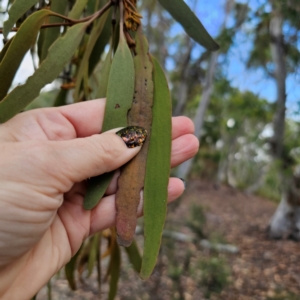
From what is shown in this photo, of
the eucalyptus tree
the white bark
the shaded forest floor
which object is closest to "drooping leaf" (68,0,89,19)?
the shaded forest floor

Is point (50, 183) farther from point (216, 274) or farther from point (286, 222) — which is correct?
point (286, 222)

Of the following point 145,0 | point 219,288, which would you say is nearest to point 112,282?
point 219,288

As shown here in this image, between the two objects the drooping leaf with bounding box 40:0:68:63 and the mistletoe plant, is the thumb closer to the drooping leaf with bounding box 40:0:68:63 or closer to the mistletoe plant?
the mistletoe plant

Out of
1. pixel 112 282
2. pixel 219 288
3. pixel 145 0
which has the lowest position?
pixel 219 288

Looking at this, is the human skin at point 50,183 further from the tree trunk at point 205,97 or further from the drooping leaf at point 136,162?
the tree trunk at point 205,97

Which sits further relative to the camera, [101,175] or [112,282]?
[112,282]

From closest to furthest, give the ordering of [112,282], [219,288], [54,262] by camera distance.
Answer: [54,262]
[112,282]
[219,288]

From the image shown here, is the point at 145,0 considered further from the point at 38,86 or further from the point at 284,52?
the point at 38,86
